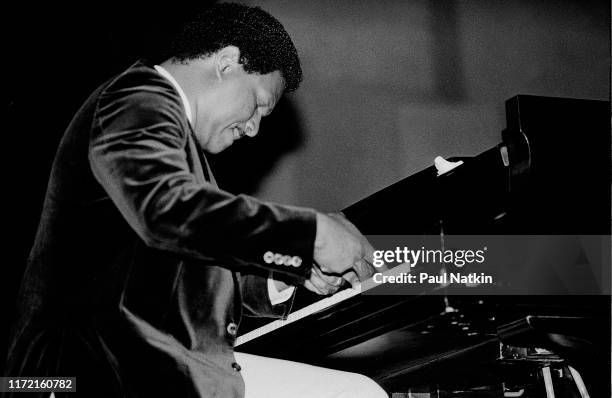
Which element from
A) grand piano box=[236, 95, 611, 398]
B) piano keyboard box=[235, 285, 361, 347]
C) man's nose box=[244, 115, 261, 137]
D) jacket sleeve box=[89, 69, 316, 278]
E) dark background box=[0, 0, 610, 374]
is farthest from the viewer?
dark background box=[0, 0, 610, 374]

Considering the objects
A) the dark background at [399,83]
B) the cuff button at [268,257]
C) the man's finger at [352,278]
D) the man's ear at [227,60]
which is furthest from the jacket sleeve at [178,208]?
the dark background at [399,83]

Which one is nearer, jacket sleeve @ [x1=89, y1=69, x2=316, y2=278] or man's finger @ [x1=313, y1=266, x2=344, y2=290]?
jacket sleeve @ [x1=89, y1=69, x2=316, y2=278]

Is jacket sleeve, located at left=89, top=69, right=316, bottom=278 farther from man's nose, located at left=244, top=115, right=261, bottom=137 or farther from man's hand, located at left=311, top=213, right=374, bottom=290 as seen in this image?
man's nose, located at left=244, top=115, right=261, bottom=137

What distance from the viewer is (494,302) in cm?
148

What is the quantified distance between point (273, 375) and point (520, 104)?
0.97m

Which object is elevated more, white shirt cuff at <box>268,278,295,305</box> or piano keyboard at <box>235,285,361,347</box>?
white shirt cuff at <box>268,278,295,305</box>

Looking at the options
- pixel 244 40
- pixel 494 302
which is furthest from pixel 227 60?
pixel 494 302

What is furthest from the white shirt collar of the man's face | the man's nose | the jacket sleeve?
the jacket sleeve

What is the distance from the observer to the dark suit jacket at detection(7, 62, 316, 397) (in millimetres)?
1280

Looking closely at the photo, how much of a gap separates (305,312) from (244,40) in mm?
733

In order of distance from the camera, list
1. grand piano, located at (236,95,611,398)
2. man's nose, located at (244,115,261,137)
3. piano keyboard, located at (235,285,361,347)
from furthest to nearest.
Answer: man's nose, located at (244,115,261,137) → piano keyboard, located at (235,285,361,347) → grand piano, located at (236,95,611,398)

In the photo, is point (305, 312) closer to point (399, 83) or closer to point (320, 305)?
point (320, 305)

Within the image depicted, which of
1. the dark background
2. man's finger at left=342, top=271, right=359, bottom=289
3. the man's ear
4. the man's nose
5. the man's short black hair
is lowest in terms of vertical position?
man's finger at left=342, top=271, right=359, bottom=289

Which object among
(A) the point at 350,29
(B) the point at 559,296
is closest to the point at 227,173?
(A) the point at 350,29
